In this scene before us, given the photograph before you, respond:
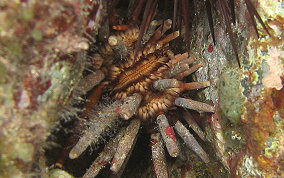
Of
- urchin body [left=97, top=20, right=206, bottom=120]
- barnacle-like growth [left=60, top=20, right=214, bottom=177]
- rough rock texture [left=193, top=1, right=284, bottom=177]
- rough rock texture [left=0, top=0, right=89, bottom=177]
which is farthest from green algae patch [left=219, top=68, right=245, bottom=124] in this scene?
rough rock texture [left=0, top=0, right=89, bottom=177]

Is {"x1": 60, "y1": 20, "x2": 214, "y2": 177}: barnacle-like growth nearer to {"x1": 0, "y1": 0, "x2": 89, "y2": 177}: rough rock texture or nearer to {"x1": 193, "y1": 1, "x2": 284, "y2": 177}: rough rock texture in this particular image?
{"x1": 193, "y1": 1, "x2": 284, "y2": 177}: rough rock texture

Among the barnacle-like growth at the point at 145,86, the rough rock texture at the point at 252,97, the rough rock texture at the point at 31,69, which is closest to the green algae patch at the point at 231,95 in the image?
the rough rock texture at the point at 252,97

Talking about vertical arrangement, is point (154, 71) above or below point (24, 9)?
below

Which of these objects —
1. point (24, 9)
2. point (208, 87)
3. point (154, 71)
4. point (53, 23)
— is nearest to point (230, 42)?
point (208, 87)

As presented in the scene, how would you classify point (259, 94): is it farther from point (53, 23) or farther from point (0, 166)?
point (0, 166)

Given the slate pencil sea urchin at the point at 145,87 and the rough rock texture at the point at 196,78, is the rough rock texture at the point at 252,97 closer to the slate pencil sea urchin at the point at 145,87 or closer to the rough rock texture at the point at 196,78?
the rough rock texture at the point at 196,78

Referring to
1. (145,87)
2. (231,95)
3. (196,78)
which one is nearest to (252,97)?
(231,95)
